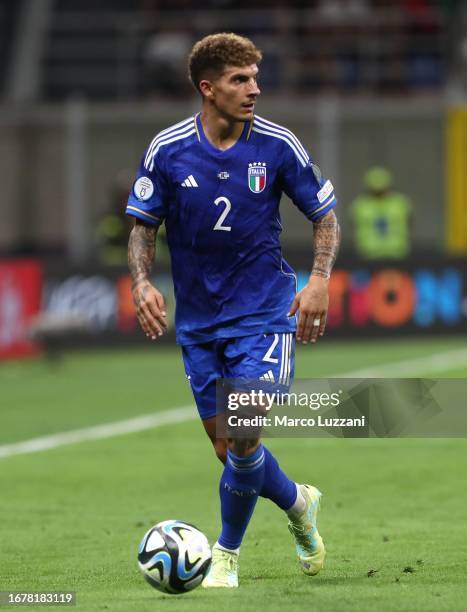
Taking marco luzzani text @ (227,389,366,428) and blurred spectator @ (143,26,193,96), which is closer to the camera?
marco luzzani text @ (227,389,366,428)

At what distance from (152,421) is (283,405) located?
7.18 metres

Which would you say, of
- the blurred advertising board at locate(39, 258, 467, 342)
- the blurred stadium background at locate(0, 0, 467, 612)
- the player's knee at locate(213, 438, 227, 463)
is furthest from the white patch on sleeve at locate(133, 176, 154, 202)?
the blurred advertising board at locate(39, 258, 467, 342)

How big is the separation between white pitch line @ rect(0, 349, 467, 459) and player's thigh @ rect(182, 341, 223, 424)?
17.3 ft

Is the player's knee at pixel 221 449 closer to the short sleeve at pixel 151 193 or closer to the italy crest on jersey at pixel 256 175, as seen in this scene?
the short sleeve at pixel 151 193

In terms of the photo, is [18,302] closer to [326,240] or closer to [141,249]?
[141,249]

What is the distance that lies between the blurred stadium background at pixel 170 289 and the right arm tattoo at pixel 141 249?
135 cm

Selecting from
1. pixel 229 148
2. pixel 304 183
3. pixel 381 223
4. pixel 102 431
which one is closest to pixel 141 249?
pixel 229 148

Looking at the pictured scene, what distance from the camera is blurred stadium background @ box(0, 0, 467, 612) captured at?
7.55m

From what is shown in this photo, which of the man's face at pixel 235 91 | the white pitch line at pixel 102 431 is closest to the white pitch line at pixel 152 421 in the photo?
the white pitch line at pixel 102 431

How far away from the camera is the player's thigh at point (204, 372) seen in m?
6.53

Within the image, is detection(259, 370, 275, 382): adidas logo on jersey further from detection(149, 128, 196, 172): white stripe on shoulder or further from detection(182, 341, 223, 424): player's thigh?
detection(149, 128, 196, 172): white stripe on shoulder

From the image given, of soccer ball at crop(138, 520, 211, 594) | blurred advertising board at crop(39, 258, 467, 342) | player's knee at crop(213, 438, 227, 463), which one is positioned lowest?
blurred advertising board at crop(39, 258, 467, 342)

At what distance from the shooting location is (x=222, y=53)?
6.43 meters

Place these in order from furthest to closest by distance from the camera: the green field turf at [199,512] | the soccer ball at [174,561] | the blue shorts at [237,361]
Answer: the blue shorts at [237,361] → the green field turf at [199,512] → the soccer ball at [174,561]
